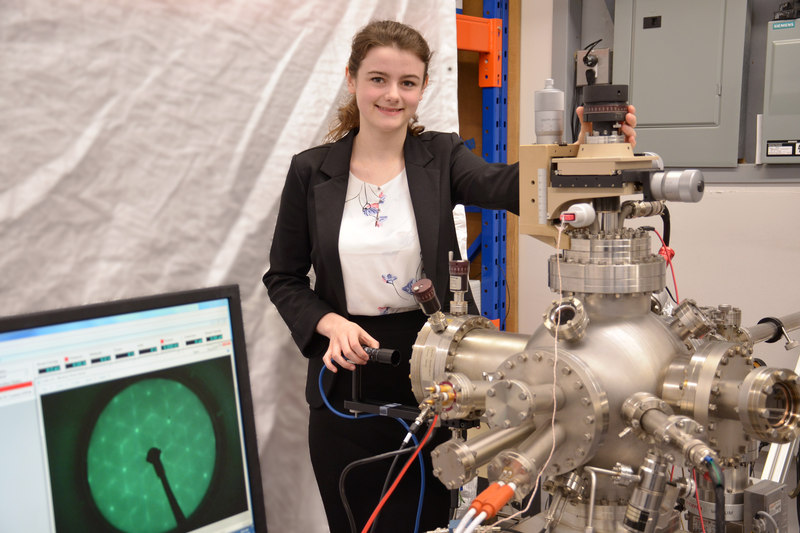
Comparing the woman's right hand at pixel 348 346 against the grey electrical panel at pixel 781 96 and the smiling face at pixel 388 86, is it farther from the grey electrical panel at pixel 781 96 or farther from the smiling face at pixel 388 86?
the grey electrical panel at pixel 781 96

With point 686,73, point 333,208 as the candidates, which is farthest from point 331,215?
point 686,73

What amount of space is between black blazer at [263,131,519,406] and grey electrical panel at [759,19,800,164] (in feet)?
2.78

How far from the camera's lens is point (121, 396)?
0.83 m

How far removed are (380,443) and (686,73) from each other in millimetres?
1217

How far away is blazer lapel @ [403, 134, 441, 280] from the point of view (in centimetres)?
126

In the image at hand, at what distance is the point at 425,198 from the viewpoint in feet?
4.20

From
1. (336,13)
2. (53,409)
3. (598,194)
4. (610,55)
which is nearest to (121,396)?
(53,409)

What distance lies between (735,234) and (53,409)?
1639 millimetres

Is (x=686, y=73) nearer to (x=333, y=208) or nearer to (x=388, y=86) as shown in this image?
(x=388, y=86)

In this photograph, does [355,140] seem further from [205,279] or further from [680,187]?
[680,187]

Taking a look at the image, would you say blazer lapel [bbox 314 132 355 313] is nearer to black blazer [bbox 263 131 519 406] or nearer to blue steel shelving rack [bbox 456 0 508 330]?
black blazer [bbox 263 131 519 406]

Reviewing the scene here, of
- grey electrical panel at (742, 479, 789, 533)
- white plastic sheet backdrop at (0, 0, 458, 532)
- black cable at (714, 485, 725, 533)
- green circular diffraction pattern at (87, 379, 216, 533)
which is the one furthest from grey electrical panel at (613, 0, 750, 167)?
green circular diffraction pattern at (87, 379, 216, 533)

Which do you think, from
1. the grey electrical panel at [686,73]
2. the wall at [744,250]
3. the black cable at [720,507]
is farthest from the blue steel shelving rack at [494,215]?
the black cable at [720,507]

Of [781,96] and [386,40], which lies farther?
[781,96]
